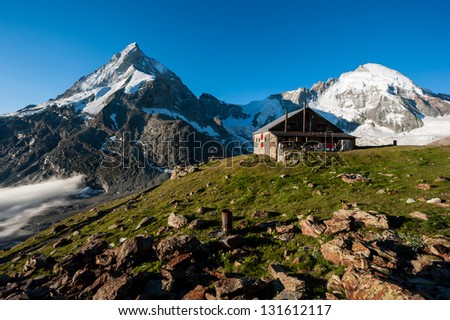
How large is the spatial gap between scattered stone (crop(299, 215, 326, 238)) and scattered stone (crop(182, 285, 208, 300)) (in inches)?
294

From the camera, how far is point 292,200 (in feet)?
76.7

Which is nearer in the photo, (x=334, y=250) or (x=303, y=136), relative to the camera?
(x=334, y=250)

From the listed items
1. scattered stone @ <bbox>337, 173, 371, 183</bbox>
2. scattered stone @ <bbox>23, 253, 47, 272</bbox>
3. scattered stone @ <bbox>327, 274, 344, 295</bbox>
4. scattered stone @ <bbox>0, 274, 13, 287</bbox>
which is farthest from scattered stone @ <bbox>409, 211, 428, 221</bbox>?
scattered stone @ <bbox>0, 274, 13, 287</bbox>

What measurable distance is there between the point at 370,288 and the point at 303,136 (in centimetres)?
4753

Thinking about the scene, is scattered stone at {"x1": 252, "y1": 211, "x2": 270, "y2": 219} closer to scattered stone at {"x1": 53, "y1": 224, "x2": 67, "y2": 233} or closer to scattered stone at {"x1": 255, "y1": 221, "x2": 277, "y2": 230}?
scattered stone at {"x1": 255, "y1": 221, "x2": 277, "y2": 230}

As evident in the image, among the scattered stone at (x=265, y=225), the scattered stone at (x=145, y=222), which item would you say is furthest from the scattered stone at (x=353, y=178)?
the scattered stone at (x=145, y=222)

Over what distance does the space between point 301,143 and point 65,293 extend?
46255mm

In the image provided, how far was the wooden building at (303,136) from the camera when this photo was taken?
5066 cm

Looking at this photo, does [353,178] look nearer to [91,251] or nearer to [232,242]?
[232,242]

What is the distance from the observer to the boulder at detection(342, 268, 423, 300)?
888 centimetres

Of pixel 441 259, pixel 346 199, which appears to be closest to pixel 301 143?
pixel 346 199

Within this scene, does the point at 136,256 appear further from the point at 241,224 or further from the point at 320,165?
the point at 320,165

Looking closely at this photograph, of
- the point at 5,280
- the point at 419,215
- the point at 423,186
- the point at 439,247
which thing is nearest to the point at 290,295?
the point at 439,247
